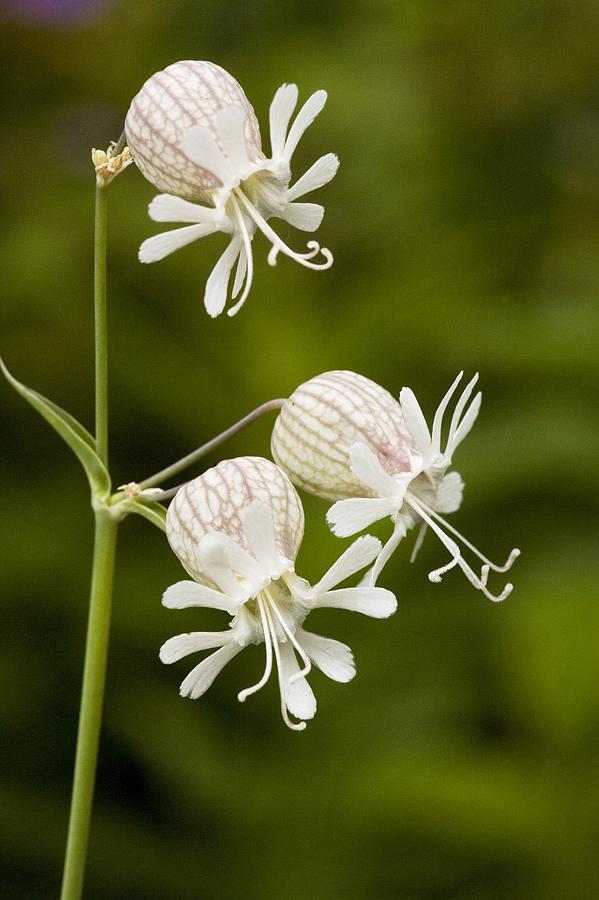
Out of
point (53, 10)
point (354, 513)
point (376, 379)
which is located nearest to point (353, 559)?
point (354, 513)

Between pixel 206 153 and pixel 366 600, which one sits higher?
pixel 206 153

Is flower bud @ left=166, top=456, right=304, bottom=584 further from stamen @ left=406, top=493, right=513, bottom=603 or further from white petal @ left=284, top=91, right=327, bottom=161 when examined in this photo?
white petal @ left=284, top=91, right=327, bottom=161

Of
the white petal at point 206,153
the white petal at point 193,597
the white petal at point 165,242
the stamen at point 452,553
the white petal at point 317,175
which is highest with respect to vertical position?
the white petal at point 317,175

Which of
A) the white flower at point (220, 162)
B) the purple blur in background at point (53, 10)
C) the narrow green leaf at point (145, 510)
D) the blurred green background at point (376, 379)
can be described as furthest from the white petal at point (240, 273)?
the purple blur in background at point (53, 10)

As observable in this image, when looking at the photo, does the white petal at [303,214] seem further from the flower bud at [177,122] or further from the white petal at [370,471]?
the white petal at [370,471]

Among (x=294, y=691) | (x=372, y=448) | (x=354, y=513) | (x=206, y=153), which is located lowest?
(x=294, y=691)

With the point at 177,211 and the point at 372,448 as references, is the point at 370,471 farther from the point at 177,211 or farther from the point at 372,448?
the point at 177,211
